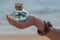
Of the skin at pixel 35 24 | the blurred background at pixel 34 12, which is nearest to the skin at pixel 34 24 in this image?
the skin at pixel 35 24

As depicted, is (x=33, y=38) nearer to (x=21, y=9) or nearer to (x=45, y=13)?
(x=45, y=13)

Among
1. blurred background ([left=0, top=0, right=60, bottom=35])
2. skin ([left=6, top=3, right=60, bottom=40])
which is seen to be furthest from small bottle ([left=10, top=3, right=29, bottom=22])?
blurred background ([left=0, top=0, right=60, bottom=35])

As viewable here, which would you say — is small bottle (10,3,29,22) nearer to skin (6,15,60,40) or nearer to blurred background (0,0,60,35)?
skin (6,15,60,40)

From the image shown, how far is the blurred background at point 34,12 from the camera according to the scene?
3089 millimetres

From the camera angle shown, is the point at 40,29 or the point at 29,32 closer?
the point at 40,29

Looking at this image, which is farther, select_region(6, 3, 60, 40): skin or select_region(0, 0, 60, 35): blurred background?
select_region(0, 0, 60, 35): blurred background

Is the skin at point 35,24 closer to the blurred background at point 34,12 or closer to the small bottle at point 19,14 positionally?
the small bottle at point 19,14

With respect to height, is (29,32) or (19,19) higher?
(19,19)

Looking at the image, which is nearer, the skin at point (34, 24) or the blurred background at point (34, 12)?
the skin at point (34, 24)

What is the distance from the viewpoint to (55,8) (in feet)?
12.5

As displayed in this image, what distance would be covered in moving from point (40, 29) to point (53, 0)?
3.20 meters

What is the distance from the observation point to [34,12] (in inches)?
146

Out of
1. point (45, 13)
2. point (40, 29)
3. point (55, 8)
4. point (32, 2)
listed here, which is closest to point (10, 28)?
point (45, 13)

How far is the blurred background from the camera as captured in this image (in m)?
3.09
